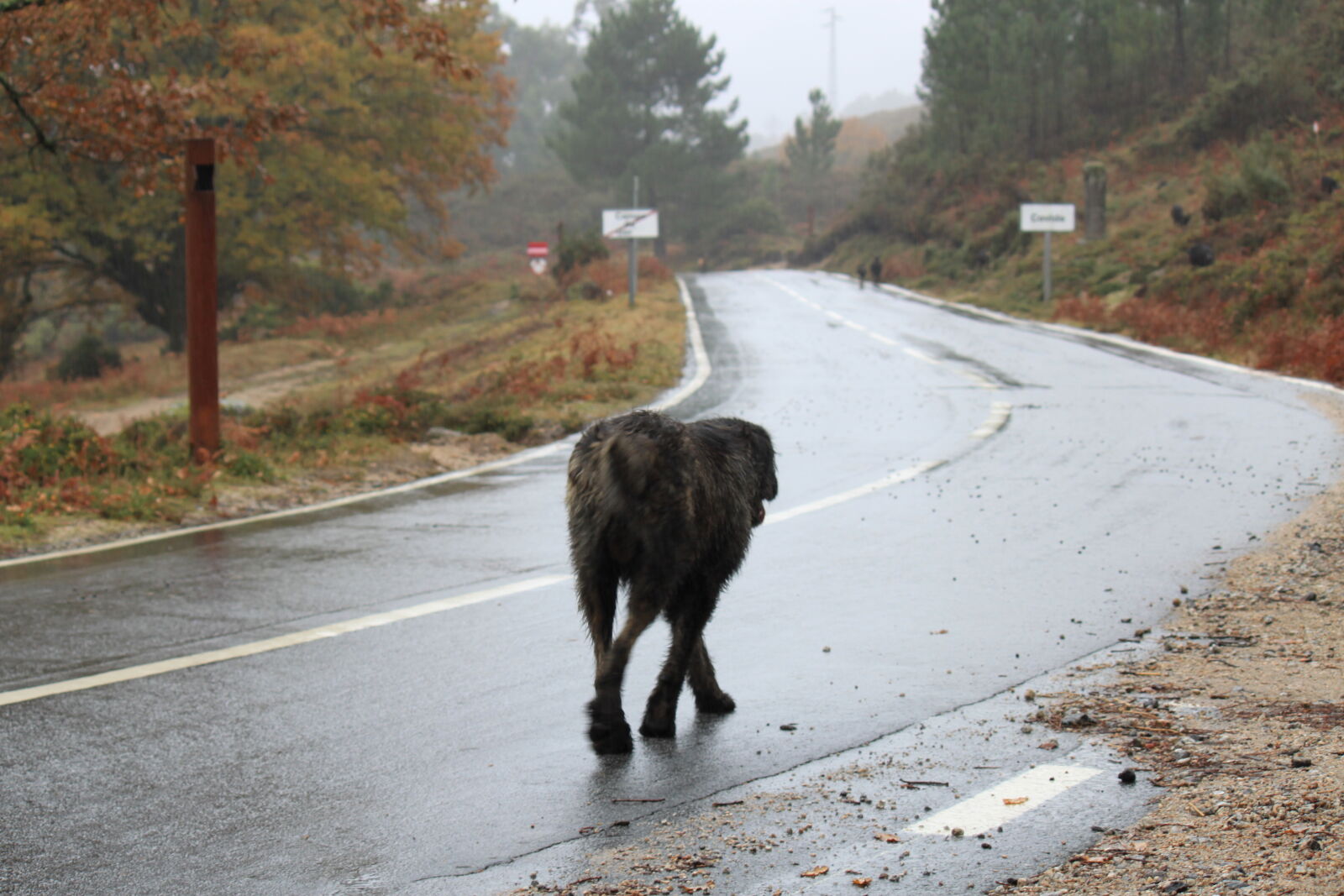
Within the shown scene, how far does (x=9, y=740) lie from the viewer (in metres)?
5.13

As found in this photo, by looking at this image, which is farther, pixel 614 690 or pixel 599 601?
pixel 599 601

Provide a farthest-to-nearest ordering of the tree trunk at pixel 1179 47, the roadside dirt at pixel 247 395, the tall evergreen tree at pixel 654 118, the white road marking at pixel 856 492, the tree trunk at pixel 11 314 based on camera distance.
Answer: the tall evergreen tree at pixel 654 118 → the tree trunk at pixel 1179 47 → the tree trunk at pixel 11 314 → the roadside dirt at pixel 247 395 → the white road marking at pixel 856 492

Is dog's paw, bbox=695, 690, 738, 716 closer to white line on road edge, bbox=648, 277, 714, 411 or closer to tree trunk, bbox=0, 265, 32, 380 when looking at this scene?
white line on road edge, bbox=648, 277, 714, 411

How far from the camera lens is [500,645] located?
6637mm

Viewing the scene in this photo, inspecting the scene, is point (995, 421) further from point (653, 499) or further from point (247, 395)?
point (247, 395)

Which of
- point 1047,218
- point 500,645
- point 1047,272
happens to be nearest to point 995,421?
point 500,645

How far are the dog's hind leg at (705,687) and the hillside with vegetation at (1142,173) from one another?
49.9 ft

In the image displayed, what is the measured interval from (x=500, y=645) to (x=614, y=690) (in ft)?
5.80

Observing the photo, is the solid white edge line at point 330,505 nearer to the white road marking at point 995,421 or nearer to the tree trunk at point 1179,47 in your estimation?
the white road marking at point 995,421

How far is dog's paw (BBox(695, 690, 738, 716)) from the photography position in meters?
5.53

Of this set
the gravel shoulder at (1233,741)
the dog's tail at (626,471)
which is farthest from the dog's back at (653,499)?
the gravel shoulder at (1233,741)

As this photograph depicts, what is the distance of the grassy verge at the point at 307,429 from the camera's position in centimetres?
1047

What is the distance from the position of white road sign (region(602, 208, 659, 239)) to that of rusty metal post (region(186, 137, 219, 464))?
21452 mm

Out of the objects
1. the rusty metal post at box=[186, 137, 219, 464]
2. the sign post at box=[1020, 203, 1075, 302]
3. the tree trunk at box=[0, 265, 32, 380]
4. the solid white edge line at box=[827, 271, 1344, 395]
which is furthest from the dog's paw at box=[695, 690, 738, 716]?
the tree trunk at box=[0, 265, 32, 380]
